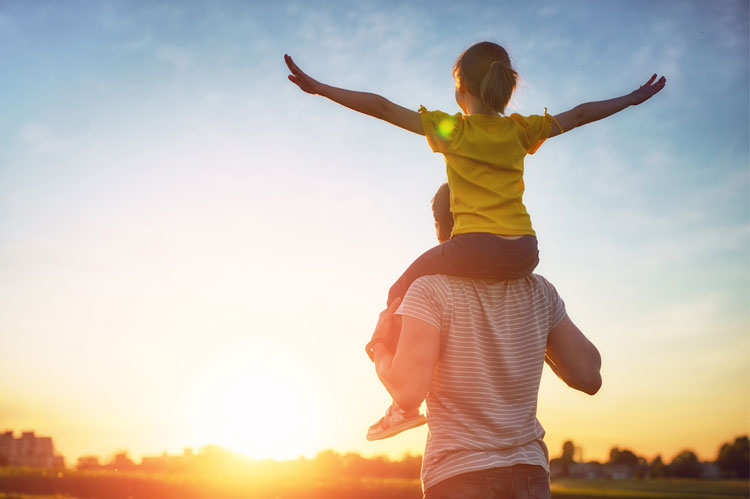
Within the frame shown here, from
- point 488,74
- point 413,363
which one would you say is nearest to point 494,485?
point 413,363

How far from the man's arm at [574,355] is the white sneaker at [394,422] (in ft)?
1.97

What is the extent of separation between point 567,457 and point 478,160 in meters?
113

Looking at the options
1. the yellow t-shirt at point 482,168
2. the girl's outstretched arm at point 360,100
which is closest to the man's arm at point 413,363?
the yellow t-shirt at point 482,168

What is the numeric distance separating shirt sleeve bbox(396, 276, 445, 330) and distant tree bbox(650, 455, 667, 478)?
128261 millimetres

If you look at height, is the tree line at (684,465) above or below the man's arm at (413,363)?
below

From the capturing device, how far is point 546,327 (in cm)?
227

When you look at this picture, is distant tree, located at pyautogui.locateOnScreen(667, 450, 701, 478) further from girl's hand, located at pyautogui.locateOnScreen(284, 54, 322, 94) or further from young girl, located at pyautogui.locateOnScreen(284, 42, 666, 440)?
girl's hand, located at pyautogui.locateOnScreen(284, 54, 322, 94)

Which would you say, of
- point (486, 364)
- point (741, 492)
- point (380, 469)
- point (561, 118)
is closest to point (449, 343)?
point (486, 364)

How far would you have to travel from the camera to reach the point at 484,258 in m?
2.14

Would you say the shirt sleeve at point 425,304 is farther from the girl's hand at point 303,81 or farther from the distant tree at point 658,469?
the distant tree at point 658,469

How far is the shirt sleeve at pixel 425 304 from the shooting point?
6.75ft

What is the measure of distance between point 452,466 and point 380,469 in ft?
94.3

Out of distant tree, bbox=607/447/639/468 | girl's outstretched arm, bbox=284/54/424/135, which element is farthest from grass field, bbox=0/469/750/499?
distant tree, bbox=607/447/639/468

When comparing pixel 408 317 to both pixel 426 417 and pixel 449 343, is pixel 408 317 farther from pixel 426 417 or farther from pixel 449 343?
pixel 426 417
